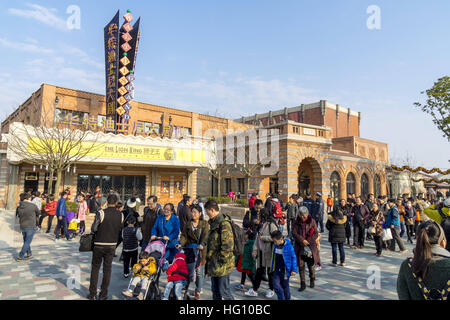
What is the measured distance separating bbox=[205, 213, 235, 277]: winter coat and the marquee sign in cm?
2215

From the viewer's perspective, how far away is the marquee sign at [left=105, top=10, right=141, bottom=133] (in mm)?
24484

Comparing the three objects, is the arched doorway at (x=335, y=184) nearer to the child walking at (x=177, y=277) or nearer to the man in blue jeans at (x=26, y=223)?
the child walking at (x=177, y=277)

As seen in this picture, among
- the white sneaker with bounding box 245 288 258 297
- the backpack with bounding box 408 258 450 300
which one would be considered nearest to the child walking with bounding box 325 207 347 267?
the white sneaker with bounding box 245 288 258 297

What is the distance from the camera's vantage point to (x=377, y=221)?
9.00 meters

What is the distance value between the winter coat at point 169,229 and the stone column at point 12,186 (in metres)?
21.3

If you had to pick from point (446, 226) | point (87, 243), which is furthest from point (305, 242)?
point (87, 243)

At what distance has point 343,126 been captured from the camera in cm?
4712

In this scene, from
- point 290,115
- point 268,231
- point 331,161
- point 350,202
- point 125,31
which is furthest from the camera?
point 290,115

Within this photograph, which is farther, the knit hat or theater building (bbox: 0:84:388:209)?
theater building (bbox: 0:84:388:209)

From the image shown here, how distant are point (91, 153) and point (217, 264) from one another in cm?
1859

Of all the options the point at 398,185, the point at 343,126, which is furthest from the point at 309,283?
the point at 343,126

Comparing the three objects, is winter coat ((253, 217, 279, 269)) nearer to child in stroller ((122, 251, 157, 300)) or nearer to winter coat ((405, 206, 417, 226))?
child in stroller ((122, 251, 157, 300))

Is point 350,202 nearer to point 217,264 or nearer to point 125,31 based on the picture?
point 217,264
